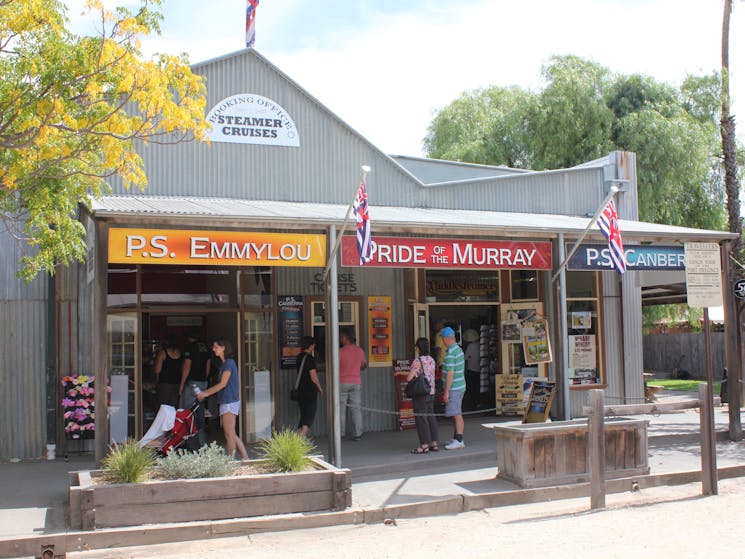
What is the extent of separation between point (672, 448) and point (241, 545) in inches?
302

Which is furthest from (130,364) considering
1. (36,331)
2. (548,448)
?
(548,448)

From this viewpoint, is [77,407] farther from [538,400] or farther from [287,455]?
[538,400]

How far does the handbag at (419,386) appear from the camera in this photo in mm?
11562

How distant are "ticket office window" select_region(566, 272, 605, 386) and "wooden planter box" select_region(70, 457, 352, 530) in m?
8.06

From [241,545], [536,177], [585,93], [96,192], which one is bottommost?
[241,545]

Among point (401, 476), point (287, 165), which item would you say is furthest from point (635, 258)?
point (287, 165)

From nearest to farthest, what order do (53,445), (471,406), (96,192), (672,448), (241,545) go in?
(241,545), (96,192), (53,445), (672,448), (471,406)

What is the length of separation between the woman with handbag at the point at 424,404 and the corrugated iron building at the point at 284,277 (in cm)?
138

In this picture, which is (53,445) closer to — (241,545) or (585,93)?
(241,545)

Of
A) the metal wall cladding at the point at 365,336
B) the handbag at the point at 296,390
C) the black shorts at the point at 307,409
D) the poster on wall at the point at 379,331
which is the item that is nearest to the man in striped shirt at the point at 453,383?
the metal wall cladding at the point at 365,336

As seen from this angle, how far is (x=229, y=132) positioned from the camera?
1325cm

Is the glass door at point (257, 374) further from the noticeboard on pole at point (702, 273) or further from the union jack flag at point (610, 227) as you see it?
the noticeboard on pole at point (702, 273)

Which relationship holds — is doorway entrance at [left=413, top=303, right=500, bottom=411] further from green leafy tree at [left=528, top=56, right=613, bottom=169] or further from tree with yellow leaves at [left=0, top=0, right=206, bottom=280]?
green leafy tree at [left=528, top=56, right=613, bottom=169]

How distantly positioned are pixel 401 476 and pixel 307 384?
2.28 m
